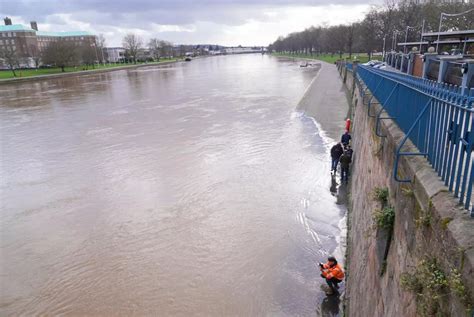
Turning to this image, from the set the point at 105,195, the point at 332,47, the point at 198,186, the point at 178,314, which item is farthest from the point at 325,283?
the point at 332,47

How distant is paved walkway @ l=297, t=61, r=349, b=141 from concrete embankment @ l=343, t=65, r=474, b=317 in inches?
630

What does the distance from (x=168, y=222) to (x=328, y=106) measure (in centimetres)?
2145

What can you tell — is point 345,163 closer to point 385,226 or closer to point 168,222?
point 168,222

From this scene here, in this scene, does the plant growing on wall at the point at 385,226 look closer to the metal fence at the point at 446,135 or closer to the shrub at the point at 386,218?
the shrub at the point at 386,218

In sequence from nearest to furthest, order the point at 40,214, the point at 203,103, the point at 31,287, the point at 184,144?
the point at 31,287
the point at 40,214
the point at 184,144
the point at 203,103

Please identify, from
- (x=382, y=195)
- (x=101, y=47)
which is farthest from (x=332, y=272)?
(x=101, y=47)

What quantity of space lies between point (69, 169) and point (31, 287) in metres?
8.86

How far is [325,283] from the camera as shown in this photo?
8305 mm

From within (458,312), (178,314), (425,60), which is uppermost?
(425,60)

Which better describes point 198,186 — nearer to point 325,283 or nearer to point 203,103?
point 325,283

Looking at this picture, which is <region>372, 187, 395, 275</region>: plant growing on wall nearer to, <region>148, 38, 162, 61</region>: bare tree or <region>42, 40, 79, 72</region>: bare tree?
<region>42, 40, 79, 72</region>: bare tree

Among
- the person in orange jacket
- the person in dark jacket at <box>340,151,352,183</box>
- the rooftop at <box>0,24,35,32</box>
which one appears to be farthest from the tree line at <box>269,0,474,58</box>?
the rooftop at <box>0,24,35,32</box>

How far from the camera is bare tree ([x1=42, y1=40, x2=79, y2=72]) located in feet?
270

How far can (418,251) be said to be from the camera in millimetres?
3262
